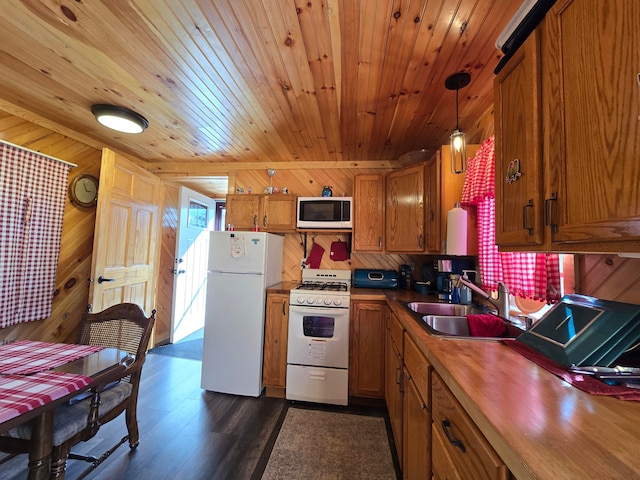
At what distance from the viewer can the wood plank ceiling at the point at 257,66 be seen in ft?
3.94

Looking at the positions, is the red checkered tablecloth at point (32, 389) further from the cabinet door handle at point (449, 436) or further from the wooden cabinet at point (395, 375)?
the wooden cabinet at point (395, 375)

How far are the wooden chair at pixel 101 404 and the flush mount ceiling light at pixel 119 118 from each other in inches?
60.4

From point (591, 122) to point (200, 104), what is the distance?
2.23 metres

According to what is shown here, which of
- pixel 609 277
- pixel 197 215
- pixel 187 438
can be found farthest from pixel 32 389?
pixel 197 215

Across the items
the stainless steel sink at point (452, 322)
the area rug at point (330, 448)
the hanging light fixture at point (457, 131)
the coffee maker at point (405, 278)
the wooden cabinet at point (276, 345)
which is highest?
the hanging light fixture at point (457, 131)

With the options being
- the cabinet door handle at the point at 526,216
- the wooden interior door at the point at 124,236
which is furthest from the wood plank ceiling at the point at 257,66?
the cabinet door handle at the point at 526,216

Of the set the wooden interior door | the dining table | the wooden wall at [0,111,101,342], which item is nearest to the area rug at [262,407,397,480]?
the dining table

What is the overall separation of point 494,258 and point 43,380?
2328mm

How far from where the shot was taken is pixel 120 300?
259 cm

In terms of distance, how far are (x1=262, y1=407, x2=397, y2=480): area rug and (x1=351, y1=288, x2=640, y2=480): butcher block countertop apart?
116 cm

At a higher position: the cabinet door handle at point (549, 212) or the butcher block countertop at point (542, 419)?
the cabinet door handle at point (549, 212)

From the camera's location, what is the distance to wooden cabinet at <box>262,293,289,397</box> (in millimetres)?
2346

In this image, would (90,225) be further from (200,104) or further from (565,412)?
(565,412)

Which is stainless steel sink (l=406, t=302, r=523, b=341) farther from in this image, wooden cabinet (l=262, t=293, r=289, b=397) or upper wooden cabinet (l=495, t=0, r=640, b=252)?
wooden cabinet (l=262, t=293, r=289, b=397)
